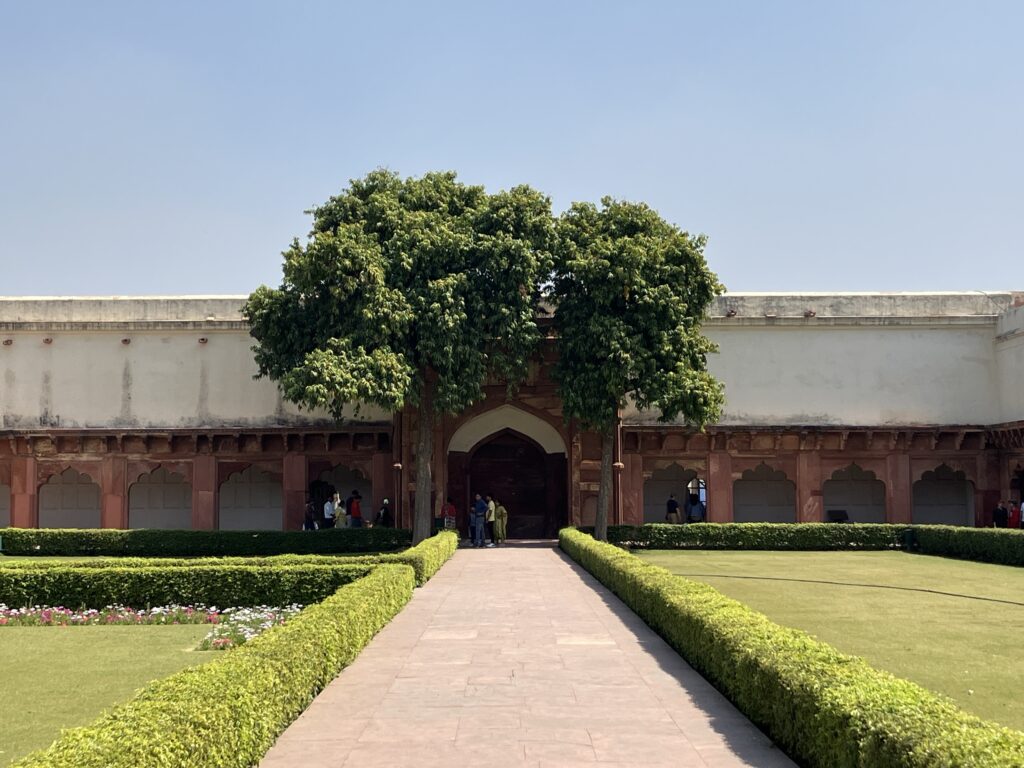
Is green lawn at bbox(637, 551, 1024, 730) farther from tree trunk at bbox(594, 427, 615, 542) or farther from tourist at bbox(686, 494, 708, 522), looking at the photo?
tourist at bbox(686, 494, 708, 522)

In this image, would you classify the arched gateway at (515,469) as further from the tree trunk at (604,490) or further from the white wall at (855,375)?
the white wall at (855,375)

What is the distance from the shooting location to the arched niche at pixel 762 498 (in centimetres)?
2952

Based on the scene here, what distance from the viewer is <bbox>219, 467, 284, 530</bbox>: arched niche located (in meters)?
29.4

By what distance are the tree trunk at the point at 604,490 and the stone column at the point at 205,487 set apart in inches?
408

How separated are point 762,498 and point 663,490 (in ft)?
9.13

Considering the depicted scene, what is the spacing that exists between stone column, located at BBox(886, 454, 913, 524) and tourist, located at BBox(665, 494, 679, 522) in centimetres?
550

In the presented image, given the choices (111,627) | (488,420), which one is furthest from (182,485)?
(111,627)

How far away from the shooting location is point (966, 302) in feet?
94.6

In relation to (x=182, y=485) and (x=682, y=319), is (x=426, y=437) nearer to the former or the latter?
(x=682, y=319)

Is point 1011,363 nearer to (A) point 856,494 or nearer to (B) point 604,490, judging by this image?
(A) point 856,494

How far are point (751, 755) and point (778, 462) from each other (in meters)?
22.4

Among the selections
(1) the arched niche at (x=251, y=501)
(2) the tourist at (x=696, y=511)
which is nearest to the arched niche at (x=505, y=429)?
(2) the tourist at (x=696, y=511)

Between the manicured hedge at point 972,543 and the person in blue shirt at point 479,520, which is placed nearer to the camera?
the manicured hedge at point 972,543

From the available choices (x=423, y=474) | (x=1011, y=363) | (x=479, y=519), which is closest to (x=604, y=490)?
(x=479, y=519)
